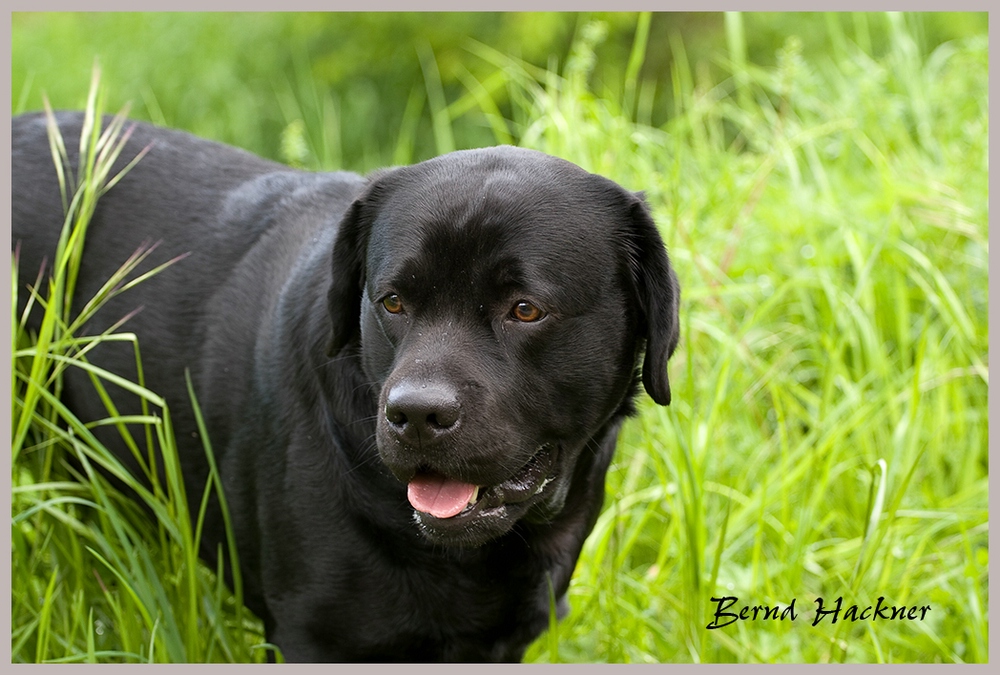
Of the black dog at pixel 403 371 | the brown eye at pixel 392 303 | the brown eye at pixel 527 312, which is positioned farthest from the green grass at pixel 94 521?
the brown eye at pixel 527 312

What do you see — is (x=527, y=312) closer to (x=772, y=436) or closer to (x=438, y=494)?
(x=438, y=494)

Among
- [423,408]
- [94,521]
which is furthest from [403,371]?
[94,521]

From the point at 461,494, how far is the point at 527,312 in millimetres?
405

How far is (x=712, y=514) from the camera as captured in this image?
11.2 feet

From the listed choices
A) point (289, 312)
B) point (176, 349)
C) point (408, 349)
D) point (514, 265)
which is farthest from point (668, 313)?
point (176, 349)

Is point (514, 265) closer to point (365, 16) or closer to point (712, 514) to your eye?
point (712, 514)

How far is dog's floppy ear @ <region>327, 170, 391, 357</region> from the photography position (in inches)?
92.3

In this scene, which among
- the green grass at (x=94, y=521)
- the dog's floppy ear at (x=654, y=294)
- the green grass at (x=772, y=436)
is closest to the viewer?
the dog's floppy ear at (x=654, y=294)

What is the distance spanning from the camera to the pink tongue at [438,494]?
2.19m

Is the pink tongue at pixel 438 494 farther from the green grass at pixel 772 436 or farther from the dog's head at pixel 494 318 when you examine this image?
the green grass at pixel 772 436

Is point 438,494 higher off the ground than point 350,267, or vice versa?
point 350,267

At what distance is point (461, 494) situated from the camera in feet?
7.25

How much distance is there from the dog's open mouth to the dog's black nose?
19cm

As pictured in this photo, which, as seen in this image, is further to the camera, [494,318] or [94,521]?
[94,521]
